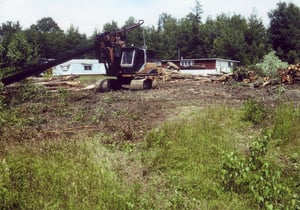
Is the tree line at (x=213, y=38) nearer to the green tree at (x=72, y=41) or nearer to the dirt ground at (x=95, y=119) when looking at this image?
the green tree at (x=72, y=41)

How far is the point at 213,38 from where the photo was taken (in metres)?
70.5

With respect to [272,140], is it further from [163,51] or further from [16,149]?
[163,51]

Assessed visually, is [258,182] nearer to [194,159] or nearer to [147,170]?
[194,159]

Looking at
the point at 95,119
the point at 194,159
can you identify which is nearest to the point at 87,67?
the point at 95,119

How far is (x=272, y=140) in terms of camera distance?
22.1 ft

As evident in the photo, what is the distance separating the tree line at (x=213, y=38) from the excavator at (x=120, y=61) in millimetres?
11507

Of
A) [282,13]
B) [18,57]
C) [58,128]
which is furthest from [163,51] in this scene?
[58,128]

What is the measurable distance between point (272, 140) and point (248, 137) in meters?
0.59

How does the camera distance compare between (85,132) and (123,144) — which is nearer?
(123,144)

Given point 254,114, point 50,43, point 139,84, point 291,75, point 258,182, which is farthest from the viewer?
point 50,43

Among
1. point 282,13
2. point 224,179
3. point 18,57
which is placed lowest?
point 224,179

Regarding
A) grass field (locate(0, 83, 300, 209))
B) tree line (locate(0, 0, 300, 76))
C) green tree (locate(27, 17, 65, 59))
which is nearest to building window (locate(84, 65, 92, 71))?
tree line (locate(0, 0, 300, 76))

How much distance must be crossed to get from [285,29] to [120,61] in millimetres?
45702

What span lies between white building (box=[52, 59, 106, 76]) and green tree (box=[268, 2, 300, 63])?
2671cm
